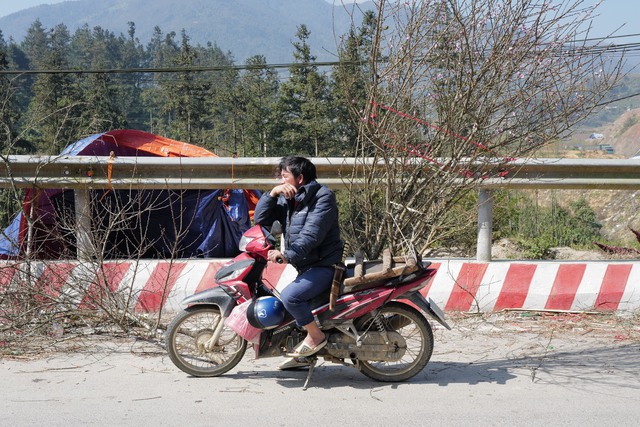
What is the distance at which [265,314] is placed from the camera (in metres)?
5.21

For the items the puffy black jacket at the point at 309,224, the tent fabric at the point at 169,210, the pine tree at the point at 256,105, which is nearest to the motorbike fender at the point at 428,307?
the puffy black jacket at the point at 309,224

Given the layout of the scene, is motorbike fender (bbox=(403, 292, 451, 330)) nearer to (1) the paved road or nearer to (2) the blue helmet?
(1) the paved road

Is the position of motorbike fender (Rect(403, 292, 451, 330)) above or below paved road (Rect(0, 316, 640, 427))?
above

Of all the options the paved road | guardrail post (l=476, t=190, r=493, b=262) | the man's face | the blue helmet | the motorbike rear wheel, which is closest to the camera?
the paved road

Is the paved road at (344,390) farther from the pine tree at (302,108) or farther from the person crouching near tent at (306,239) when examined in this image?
the pine tree at (302,108)

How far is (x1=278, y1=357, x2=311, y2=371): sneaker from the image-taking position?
5.38 meters

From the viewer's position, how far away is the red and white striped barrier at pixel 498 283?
729cm

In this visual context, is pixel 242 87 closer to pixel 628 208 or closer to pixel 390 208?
pixel 628 208

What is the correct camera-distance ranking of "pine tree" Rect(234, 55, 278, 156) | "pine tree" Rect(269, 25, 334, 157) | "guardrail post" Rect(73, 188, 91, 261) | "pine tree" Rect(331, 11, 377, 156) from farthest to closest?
"pine tree" Rect(234, 55, 278, 156)
"pine tree" Rect(269, 25, 334, 157)
"guardrail post" Rect(73, 188, 91, 261)
"pine tree" Rect(331, 11, 377, 156)

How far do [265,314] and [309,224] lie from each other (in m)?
0.74

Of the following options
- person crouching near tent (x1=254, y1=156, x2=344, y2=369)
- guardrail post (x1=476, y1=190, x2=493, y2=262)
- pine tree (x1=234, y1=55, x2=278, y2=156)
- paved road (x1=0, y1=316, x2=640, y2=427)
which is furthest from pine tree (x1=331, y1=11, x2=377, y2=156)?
pine tree (x1=234, y1=55, x2=278, y2=156)

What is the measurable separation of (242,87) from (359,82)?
3608cm

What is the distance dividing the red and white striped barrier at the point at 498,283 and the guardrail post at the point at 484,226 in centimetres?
15

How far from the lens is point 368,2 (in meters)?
5.93
